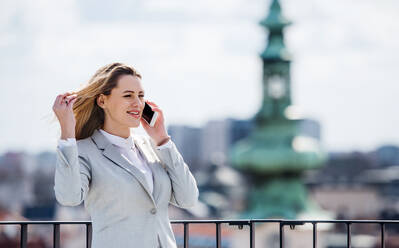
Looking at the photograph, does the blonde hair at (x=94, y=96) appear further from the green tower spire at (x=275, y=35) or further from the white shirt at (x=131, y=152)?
the green tower spire at (x=275, y=35)

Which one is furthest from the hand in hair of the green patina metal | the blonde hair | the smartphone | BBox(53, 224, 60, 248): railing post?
the green patina metal

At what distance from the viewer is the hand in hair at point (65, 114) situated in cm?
387

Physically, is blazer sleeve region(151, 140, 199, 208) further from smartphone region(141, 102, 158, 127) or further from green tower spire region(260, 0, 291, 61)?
green tower spire region(260, 0, 291, 61)

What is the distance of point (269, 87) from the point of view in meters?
58.0

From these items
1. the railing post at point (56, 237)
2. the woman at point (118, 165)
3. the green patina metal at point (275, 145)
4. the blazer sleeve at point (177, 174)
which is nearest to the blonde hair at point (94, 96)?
the woman at point (118, 165)

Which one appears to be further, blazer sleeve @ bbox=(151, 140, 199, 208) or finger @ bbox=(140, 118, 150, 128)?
finger @ bbox=(140, 118, 150, 128)

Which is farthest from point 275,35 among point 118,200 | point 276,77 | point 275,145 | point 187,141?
point 187,141

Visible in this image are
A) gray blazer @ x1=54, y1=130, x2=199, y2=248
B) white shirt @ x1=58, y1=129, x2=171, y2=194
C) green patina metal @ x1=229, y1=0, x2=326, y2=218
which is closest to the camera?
gray blazer @ x1=54, y1=130, x2=199, y2=248

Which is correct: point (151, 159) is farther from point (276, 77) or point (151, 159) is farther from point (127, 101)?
point (276, 77)

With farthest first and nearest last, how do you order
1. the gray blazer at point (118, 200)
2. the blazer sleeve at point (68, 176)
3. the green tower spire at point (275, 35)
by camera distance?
the green tower spire at point (275, 35), the gray blazer at point (118, 200), the blazer sleeve at point (68, 176)

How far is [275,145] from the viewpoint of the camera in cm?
5866

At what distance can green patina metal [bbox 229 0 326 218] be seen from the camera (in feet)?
190

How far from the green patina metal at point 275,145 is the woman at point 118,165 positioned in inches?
2096

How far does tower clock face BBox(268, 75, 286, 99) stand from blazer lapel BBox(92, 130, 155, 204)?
A: 53.6 metres
